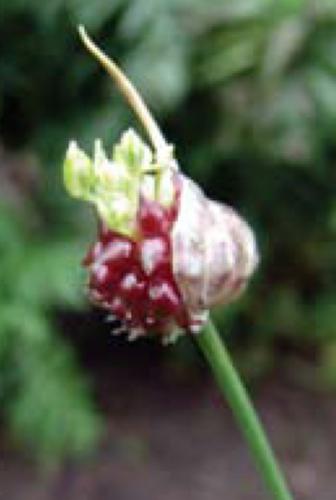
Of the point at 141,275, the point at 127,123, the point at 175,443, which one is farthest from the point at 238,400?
the point at 175,443

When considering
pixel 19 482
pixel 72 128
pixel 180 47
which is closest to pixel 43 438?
pixel 19 482

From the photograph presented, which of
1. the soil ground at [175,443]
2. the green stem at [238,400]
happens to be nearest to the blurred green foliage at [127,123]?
the soil ground at [175,443]

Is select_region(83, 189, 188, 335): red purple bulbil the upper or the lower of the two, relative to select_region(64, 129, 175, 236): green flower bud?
lower

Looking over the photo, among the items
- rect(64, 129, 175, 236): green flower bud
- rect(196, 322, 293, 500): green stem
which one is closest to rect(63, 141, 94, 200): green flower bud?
rect(64, 129, 175, 236): green flower bud

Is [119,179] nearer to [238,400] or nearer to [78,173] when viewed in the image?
[78,173]

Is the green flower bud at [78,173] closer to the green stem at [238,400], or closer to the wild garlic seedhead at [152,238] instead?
the wild garlic seedhead at [152,238]

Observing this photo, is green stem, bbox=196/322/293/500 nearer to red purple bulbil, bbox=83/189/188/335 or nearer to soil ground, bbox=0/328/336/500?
red purple bulbil, bbox=83/189/188/335
